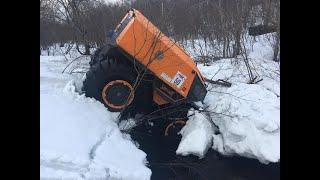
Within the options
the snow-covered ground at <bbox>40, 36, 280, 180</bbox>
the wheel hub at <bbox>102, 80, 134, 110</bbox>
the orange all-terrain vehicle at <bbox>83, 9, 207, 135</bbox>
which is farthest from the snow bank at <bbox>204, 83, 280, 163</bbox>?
the wheel hub at <bbox>102, 80, 134, 110</bbox>

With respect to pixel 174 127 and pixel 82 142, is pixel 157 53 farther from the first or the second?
pixel 82 142

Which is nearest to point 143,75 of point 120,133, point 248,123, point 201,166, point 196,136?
point 120,133

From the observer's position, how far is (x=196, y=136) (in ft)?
21.5

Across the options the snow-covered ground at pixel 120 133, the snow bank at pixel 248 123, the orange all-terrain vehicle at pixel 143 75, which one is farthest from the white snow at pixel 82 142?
the snow bank at pixel 248 123

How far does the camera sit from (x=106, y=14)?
11.7m

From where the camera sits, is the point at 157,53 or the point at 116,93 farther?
the point at 116,93

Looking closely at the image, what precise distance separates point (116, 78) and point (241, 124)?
1.96 m

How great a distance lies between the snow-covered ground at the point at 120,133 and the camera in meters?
4.91

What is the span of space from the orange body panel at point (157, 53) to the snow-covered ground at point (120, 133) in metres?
0.60
